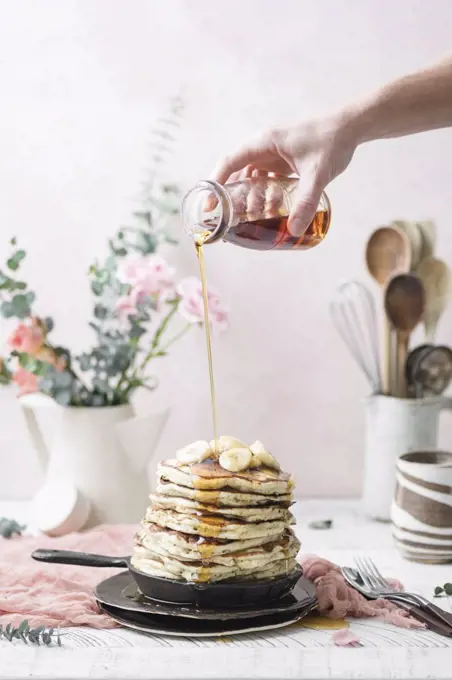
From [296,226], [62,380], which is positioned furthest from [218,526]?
[62,380]

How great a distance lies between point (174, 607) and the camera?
121 cm

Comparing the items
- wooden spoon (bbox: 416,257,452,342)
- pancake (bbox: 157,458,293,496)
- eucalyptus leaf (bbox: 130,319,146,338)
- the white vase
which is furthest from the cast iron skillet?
wooden spoon (bbox: 416,257,452,342)

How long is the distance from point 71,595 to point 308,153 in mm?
672

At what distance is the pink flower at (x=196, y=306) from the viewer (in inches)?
71.2

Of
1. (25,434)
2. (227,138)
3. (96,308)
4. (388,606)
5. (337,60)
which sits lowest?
(388,606)

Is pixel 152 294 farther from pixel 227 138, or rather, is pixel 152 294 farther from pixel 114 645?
pixel 114 645

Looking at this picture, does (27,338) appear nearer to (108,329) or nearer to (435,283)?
(108,329)

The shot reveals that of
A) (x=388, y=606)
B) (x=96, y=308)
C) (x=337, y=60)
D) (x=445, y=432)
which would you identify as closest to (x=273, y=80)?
(x=337, y=60)

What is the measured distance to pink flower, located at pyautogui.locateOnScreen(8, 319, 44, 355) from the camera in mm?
1745

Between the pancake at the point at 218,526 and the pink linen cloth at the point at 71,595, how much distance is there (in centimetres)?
14

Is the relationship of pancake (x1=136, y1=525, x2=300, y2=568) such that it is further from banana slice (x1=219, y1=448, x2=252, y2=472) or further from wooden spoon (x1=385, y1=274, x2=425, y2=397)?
wooden spoon (x1=385, y1=274, x2=425, y2=397)

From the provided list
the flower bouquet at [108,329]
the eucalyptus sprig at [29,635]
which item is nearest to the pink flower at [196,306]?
the flower bouquet at [108,329]

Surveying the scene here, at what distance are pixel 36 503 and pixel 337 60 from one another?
107 cm

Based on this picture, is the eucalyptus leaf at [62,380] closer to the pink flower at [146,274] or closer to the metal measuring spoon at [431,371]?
the pink flower at [146,274]
